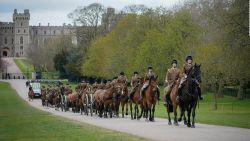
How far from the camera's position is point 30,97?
279 feet

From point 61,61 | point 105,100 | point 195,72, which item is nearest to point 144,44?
point 105,100

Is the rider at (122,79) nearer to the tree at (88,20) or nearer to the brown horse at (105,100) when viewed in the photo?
the brown horse at (105,100)

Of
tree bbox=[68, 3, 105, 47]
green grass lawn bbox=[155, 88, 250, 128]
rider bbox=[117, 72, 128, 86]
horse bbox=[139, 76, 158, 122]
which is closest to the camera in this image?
green grass lawn bbox=[155, 88, 250, 128]

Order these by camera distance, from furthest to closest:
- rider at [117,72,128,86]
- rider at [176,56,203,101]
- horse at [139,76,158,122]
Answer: rider at [117,72,128,86]
horse at [139,76,158,122]
rider at [176,56,203,101]

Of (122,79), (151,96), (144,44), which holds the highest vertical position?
(144,44)

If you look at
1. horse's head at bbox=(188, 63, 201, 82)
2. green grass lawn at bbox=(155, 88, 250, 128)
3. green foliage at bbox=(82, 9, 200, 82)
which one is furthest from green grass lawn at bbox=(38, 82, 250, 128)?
green foliage at bbox=(82, 9, 200, 82)

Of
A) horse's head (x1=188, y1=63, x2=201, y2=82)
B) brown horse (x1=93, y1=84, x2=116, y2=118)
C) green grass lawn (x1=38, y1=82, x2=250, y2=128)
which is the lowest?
green grass lawn (x1=38, y1=82, x2=250, y2=128)

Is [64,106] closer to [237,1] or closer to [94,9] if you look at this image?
[237,1]

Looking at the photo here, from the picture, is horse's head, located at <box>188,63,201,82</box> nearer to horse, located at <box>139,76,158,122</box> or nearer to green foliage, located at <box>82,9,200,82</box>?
horse, located at <box>139,76,158,122</box>

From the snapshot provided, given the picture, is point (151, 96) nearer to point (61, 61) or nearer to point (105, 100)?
point (105, 100)

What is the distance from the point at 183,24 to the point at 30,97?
21500 mm

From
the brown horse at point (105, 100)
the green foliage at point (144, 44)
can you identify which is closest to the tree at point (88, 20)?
the green foliage at point (144, 44)

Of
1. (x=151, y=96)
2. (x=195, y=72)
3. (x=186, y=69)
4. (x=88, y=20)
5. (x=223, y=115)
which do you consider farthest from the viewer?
(x=88, y=20)

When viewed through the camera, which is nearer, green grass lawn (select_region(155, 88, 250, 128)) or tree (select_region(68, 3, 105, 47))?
green grass lawn (select_region(155, 88, 250, 128))
